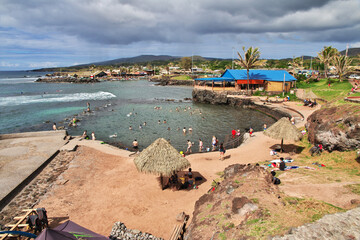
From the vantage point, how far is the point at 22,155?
16516 millimetres

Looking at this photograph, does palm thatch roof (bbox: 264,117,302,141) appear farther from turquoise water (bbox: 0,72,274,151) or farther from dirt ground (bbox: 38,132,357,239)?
turquoise water (bbox: 0,72,274,151)

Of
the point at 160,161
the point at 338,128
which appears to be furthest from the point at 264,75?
the point at 160,161

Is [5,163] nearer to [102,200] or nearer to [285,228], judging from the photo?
[102,200]

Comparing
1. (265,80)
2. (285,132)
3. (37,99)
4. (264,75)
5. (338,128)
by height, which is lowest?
(37,99)

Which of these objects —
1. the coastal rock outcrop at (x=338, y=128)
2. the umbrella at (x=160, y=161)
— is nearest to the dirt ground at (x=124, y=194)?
the umbrella at (x=160, y=161)

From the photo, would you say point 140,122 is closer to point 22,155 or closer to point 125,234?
point 22,155

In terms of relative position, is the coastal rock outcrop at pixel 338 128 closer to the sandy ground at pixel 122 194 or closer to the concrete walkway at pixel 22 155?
the sandy ground at pixel 122 194

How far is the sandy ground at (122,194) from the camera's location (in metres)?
9.67

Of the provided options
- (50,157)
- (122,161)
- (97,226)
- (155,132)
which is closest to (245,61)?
(155,132)

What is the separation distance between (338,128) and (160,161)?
11526mm

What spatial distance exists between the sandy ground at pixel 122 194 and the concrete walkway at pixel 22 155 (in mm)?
2028

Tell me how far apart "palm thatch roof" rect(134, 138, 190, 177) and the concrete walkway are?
7.29 metres

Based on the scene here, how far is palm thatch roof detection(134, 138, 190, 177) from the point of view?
1148 cm

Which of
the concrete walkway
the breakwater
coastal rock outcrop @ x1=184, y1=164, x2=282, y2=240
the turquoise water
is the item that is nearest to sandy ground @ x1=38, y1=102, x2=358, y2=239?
coastal rock outcrop @ x1=184, y1=164, x2=282, y2=240
